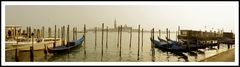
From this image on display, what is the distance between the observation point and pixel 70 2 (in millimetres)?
6984

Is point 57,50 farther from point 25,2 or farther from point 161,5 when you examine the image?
point 161,5

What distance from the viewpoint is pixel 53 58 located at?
10.5 metres

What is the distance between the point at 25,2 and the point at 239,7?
18.4 ft

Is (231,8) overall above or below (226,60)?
above

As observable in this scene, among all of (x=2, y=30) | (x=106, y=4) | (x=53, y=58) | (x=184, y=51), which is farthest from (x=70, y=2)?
(x=184, y=51)

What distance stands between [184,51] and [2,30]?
28.4ft

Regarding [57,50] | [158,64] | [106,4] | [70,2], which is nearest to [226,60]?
[158,64]

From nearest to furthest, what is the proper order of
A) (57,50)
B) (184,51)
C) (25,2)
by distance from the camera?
(25,2), (57,50), (184,51)

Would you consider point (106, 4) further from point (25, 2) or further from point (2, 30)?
point (2, 30)

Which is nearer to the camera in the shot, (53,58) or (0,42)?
(0,42)

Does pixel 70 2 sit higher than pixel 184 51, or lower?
higher

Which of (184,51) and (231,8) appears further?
(184,51)

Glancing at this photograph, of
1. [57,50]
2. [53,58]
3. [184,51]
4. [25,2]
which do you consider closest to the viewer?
[25,2]

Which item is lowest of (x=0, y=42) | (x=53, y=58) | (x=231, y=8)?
(x=53, y=58)
